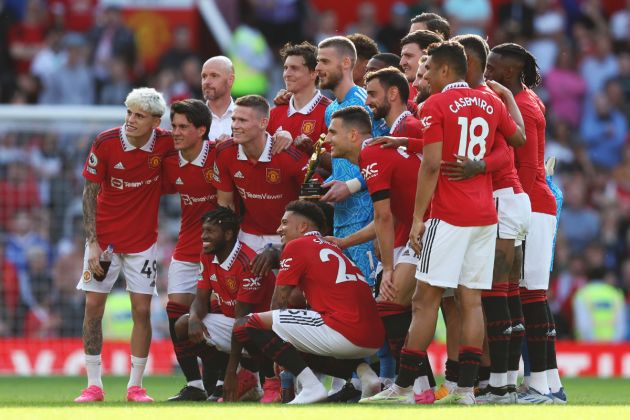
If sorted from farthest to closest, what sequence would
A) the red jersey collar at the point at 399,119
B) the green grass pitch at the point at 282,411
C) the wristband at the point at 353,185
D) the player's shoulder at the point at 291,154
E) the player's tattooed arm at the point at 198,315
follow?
the player's shoulder at the point at 291,154
the player's tattooed arm at the point at 198,315
the wristband at the point at 353,185
the red jersey collar at the point at 399,119
the green grass pitch at the point at 282,411

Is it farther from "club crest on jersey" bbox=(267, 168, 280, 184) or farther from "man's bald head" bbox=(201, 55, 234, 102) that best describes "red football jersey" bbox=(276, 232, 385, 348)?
"man's bald head" bbox=(201, 55, 234, 102)

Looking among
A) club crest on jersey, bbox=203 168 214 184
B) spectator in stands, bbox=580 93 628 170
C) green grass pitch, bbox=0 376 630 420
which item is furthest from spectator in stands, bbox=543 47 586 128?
club crest on jersey, bbox=203 168 214 184

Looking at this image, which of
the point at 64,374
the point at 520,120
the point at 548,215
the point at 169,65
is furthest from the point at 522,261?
the point at 169,65

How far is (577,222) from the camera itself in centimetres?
1861

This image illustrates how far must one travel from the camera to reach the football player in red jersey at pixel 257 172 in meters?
10.8

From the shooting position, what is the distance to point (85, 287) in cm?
1098

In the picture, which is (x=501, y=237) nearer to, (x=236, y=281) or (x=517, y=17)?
(x=236, y=281)

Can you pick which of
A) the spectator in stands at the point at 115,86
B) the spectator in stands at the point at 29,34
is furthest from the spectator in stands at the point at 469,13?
the spectator in stands at the point at 29,34

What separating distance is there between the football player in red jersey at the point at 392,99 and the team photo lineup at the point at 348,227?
0.01m

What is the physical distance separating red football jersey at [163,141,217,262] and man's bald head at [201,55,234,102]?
0.51 metres

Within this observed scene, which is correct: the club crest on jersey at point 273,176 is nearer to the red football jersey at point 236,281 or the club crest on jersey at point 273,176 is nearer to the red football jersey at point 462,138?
the red football jersey at point 236,281

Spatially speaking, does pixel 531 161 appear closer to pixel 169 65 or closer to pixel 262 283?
pixel 262 283

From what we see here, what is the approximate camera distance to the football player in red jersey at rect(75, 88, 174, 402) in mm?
10898

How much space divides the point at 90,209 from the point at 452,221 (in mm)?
2973
